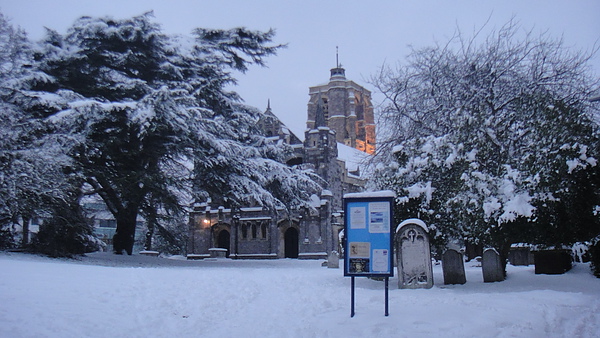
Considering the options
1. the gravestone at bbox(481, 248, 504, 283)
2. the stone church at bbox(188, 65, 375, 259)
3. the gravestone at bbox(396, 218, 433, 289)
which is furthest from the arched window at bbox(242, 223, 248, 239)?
the gravestone at bbox(396, 218, 433, 289)

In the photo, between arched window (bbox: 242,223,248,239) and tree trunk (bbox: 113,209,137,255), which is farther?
arched window (bbox: 242,223,248,239)

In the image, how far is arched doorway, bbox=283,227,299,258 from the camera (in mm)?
40356

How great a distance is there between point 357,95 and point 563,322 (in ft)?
222

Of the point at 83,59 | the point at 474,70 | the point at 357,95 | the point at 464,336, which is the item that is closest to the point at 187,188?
the point at 83,59

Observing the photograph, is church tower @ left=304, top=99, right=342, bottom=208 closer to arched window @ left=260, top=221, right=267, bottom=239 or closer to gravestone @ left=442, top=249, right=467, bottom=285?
arched window @ left=260, top=221, right=267, bottom=239

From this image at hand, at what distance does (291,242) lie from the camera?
4053 cm

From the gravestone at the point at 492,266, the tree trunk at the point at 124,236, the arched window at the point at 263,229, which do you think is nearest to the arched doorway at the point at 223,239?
the arched window at the point at 263,229

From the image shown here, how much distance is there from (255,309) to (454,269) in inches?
227

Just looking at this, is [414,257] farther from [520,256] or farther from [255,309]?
[520,256]

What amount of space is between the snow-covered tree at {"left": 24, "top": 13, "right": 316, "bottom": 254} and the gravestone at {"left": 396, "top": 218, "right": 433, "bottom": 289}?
878 cm

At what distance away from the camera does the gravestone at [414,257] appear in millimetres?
10859

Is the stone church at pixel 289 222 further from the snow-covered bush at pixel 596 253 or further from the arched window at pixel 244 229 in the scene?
the snow-covered bush at pixel 596 253

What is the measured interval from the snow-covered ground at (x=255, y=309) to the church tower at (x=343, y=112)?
55579 mm

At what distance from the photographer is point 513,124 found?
13.9m
